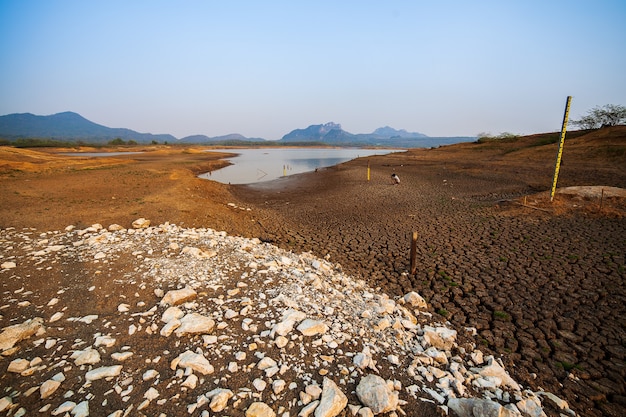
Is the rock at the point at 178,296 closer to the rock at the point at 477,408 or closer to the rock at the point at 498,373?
the rock at the point at 477,408

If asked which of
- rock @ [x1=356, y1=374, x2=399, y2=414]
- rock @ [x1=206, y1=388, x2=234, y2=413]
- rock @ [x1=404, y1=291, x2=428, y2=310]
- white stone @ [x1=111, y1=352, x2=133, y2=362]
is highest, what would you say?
white stone @ [x1=111, y1=352, x2=133, y2=362]

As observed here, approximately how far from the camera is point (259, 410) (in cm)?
325

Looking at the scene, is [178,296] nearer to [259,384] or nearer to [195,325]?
[195,325]

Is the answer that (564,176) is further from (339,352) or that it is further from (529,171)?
(339,352)

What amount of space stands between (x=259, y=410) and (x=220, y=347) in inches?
51.9

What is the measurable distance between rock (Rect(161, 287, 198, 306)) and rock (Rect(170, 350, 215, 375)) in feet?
5.28

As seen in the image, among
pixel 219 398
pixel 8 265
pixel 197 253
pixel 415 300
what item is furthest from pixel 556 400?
pixel 8 265

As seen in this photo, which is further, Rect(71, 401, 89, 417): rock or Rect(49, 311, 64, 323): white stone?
Rect(49, 311, 64, 323): white stone

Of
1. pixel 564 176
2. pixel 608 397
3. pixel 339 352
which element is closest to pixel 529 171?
pixel 564 176

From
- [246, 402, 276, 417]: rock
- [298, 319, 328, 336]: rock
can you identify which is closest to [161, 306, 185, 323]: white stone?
[298, 319, 328, 336]: rock

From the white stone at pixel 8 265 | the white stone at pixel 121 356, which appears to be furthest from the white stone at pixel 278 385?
the white stone at pixel 8 265

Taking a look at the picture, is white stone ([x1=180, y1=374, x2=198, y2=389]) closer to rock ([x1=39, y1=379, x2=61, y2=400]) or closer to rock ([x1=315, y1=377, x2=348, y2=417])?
rock ([x1=39, y1=379, x2=61, y2=400])

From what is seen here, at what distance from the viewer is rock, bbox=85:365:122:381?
353 centimetres

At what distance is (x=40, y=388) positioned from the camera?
3.34 m
